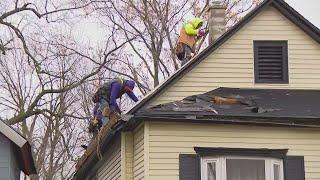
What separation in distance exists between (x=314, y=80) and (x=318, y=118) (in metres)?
2.16

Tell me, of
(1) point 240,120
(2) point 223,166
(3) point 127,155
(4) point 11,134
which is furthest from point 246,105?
(4) point 11,134

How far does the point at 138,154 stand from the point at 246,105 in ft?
8.32

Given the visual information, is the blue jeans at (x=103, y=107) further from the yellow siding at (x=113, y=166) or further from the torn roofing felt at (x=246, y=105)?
the torn roofing felt at (x=246, y=105)

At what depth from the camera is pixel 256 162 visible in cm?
1466

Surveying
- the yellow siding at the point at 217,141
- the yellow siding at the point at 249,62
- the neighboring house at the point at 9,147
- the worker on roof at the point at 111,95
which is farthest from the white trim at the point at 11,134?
the yellow siding at the point at 217,141

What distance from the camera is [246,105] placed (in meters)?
15.1

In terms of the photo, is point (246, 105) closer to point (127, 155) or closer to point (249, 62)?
point (249, 62)

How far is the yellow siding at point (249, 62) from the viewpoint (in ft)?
54.0

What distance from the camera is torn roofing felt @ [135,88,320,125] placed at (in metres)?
14.6

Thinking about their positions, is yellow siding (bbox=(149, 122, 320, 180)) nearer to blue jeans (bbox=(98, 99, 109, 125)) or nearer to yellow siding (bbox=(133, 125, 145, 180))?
yellow siding (bbox=(133, 125, 145, 180))

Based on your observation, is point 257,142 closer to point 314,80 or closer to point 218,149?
point 218,149

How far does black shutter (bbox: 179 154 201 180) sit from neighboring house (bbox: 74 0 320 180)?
20mm

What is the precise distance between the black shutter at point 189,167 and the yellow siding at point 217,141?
10 centimetres

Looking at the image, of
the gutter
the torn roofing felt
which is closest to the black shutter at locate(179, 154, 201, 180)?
the gutter
